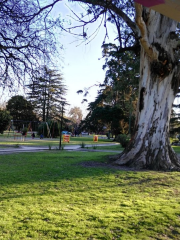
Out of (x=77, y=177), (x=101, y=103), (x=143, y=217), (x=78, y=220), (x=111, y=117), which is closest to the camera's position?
(x=78, y=220)

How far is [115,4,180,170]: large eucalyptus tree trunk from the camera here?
8.41 metres

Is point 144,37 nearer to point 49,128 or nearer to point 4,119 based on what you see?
point 4,119

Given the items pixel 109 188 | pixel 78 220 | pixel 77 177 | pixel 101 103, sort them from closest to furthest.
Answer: pixel 78 220 → pixel 109 188 → pixel 77 177 → pixel 101 103

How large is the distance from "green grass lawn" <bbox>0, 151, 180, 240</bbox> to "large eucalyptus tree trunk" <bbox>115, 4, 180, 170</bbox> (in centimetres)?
175

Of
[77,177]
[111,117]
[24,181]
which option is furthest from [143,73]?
[111,117]

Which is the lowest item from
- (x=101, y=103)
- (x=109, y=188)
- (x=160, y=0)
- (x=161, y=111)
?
(x=109, y=188)

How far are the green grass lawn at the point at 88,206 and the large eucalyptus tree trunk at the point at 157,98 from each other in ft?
5.74

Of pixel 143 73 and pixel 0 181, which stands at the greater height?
pixel 143 73

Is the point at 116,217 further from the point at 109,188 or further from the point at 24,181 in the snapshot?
the point at 24,181

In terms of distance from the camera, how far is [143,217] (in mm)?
3689

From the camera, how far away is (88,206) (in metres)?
4.13

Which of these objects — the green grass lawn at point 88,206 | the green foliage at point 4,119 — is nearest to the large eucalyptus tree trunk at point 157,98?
the green grass lawn at point 88,206

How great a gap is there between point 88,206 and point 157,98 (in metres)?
5.63

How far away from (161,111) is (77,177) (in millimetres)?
4098
